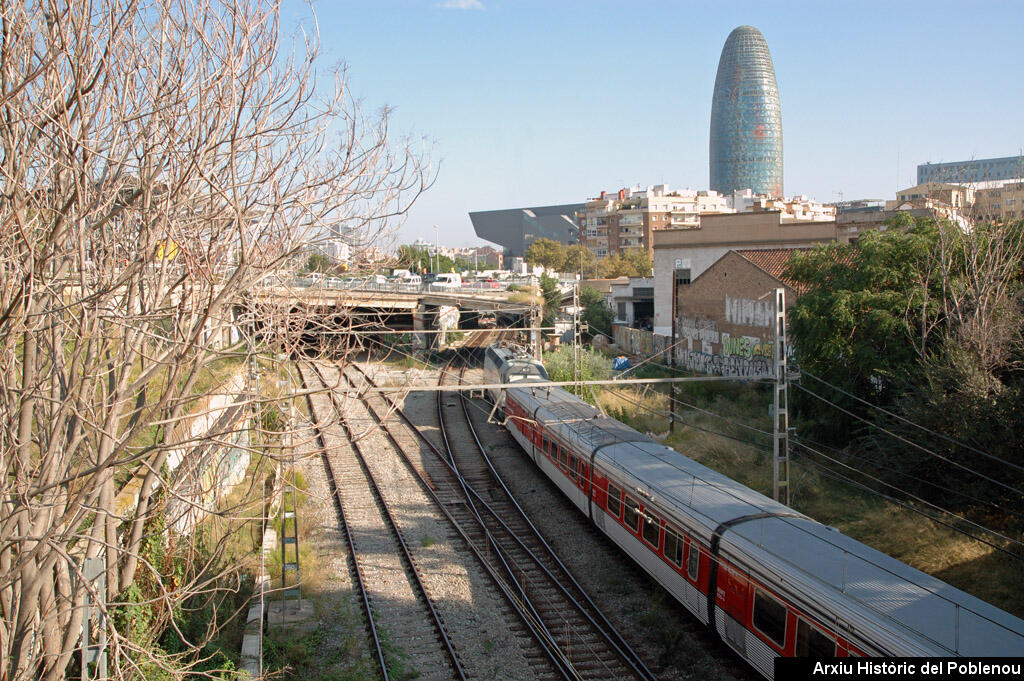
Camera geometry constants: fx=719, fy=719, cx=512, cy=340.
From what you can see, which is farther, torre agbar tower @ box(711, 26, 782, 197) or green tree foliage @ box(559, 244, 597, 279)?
torre agbar tower @ box(711, 26, 782, 197)

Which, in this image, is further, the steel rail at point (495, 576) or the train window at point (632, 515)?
the train window at point (632, 515)

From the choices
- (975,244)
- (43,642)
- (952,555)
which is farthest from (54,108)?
(975,244)

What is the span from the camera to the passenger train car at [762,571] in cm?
647

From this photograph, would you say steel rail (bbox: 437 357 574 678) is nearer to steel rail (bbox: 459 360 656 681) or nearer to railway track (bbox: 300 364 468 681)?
steel rail (bbox: 459 360 656 681)

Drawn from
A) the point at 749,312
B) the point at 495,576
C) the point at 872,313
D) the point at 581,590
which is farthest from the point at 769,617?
the point at 749,312

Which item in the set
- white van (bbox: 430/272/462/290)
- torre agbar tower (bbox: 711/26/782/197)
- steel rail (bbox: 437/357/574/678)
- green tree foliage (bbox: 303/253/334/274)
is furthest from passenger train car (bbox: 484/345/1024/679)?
torre agbar tower (bbox: 711/26/782/197)

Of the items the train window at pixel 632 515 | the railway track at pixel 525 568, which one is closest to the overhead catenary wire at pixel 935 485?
the train window at pixel 632 515

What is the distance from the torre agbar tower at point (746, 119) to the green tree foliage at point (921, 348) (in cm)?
15308

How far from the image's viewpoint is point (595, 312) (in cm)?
4650

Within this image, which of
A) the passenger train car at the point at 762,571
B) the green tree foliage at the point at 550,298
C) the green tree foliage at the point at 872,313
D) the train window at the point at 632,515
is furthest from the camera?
the green tree foliage at the point at 550,298

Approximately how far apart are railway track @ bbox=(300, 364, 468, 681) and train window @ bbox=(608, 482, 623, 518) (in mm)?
3396

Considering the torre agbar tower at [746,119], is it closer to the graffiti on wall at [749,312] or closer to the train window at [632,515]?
the graffiti on wall at [749,312]

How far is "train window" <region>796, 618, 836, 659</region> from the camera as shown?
7086mm

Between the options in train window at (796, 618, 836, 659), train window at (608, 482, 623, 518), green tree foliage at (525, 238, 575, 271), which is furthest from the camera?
green tree foliage at (525, 238, 575, 271)
